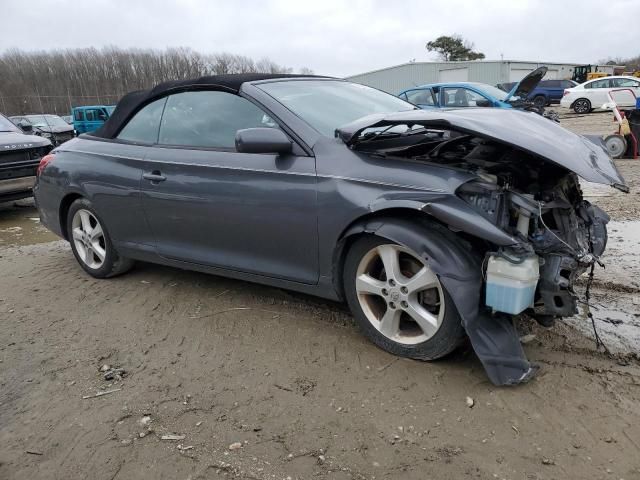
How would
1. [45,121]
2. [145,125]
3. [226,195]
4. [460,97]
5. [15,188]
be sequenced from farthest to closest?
[45,121] → [460,97] → [15,188] → [145,125] → [226,195]

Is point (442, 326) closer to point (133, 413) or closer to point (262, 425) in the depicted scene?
point (262, 425)

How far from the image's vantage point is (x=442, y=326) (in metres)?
2.68

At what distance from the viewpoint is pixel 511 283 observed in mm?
2418

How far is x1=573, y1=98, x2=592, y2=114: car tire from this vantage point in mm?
24438

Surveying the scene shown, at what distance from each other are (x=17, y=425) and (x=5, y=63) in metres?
63.2

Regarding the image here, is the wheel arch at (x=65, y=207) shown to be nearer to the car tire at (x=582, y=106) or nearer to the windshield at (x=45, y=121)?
the windshield at (x=45, y=121)


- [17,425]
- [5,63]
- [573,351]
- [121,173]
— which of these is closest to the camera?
[17,425]

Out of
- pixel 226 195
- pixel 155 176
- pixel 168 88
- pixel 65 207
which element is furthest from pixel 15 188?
pixel 226 195

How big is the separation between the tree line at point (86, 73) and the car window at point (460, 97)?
38.0 meters

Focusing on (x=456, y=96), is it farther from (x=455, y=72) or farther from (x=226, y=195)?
(x=455, y=72)

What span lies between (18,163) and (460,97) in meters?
9.42

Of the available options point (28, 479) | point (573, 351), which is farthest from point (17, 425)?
point (573, 351)

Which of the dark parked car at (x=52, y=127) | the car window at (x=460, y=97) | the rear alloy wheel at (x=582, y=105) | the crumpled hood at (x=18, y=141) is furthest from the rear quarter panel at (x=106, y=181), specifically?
the rear alloy wheel at (x=582, y=105)

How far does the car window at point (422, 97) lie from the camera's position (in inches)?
497
